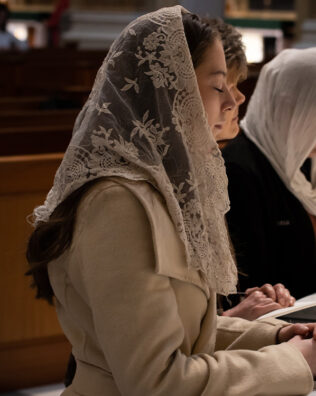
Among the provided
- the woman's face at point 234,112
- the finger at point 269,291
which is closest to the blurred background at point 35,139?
the woman's face at point 234,112

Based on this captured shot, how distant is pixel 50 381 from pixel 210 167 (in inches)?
106

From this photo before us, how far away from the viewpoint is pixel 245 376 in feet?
5.86

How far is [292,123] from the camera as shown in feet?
10.5

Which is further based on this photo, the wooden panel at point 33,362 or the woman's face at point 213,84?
the wooden panel at point 33,362

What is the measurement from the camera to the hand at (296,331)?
6.71ft

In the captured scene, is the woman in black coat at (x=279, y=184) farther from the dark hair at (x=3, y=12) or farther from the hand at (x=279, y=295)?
the dark hair at (x=3, y=12)

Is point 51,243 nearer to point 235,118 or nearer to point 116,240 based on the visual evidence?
point 116,240

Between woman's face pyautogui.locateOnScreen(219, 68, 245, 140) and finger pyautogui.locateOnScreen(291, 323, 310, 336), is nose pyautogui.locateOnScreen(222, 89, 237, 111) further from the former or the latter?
finger pyautogui.locateOnScreen(291, 323, 310, 336)

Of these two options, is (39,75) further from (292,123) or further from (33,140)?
(292,123)

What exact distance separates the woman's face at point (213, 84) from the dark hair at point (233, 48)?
498 millimetres

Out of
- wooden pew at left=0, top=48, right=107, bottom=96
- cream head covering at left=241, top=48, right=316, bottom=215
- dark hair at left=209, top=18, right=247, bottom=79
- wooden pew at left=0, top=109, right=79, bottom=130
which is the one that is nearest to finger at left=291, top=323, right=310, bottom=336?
dark hair at left=209, top=18, right=247, bottom=79

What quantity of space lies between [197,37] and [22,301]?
2.48 meters

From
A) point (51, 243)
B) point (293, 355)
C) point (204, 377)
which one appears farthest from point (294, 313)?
point (51, 243)

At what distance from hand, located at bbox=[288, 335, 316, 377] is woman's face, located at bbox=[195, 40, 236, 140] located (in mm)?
552
